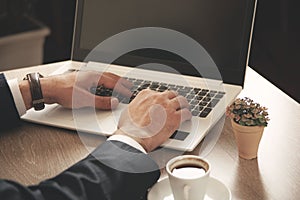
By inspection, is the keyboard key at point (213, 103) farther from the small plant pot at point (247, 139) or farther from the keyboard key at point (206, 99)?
the small plant pot at point (247, 139)

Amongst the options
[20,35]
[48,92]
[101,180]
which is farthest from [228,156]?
[20,35]

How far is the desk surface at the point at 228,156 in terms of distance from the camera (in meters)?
0.92

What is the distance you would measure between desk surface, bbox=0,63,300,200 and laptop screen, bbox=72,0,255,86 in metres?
0.16

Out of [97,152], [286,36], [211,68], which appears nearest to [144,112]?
[97,152]

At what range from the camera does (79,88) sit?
119cm

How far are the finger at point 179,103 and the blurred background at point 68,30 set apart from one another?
149 centimetres

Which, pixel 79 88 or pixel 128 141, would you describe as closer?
Result: pixel 128 141

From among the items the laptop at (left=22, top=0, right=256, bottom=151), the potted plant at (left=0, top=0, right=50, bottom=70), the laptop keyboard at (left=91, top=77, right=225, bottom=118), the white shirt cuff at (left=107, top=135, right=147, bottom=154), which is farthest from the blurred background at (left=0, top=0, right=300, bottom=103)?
the white shirt cuff at (left=107, top=135, right=147, bottom=154)

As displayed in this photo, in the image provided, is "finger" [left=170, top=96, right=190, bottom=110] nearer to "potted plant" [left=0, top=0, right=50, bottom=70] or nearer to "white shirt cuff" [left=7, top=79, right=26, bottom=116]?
"white shirt cuff" [left=7, top=79, right=26, bottom=116]

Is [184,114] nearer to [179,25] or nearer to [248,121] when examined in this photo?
[248,121]

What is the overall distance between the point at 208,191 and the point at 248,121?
0.17 meters

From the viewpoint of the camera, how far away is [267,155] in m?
1.01

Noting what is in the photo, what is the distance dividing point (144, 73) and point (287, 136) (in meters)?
0.41

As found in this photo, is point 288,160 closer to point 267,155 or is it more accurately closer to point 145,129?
point 267,155
